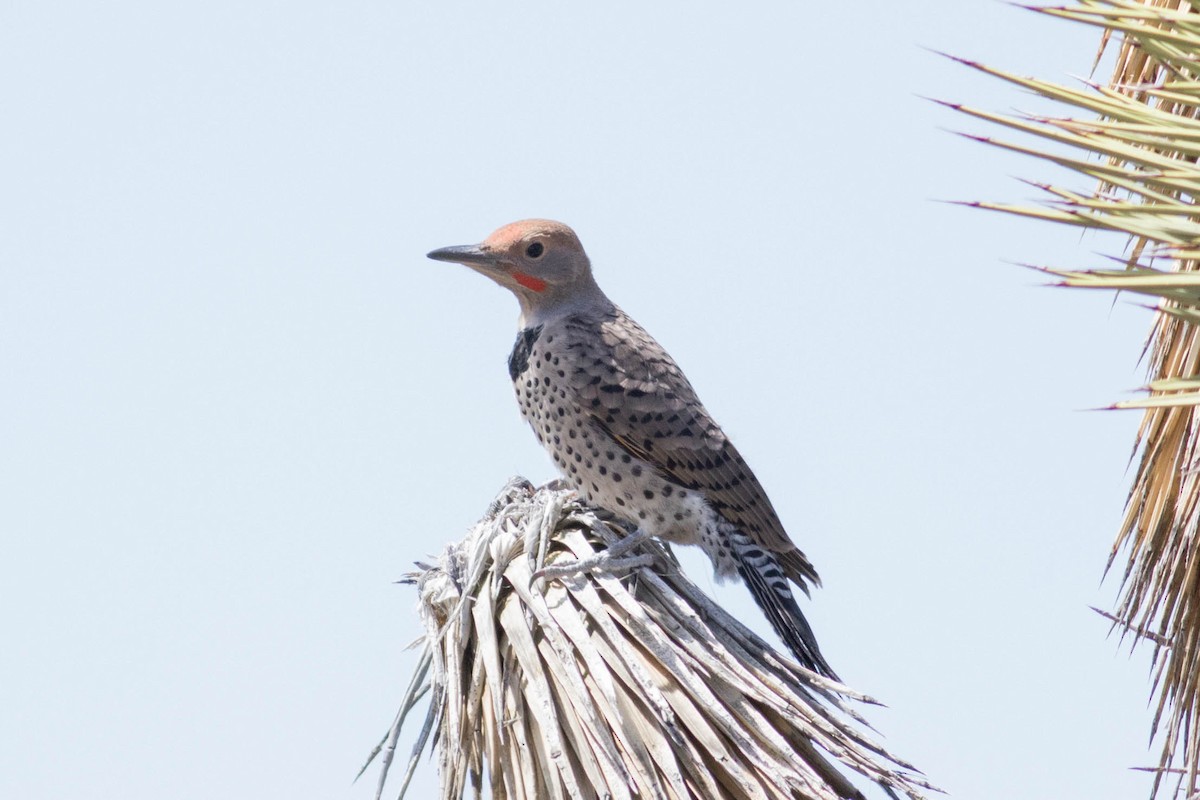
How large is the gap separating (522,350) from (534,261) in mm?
454

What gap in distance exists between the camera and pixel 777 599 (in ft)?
19.4

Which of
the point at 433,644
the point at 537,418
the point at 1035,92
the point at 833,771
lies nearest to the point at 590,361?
the point at 537,418

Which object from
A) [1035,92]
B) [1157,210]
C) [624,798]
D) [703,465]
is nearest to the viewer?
[1157,210]

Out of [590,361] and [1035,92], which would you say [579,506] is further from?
[1035,92]

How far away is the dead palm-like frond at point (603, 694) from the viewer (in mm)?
3717

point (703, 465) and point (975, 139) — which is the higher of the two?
point (703, 465)

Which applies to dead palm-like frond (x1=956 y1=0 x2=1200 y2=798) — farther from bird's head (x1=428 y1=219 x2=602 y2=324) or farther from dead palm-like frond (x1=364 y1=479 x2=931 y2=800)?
bird's head (x1=428 y1=219 x2=602 y2=324)

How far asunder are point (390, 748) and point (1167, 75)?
301 cm

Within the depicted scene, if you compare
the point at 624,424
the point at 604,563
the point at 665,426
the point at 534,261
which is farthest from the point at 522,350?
the point at 604,563

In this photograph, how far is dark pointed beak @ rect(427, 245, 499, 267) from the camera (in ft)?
22.2

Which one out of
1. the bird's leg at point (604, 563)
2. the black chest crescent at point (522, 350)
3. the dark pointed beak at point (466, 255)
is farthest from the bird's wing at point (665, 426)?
the bird's leg at point (604, 563)

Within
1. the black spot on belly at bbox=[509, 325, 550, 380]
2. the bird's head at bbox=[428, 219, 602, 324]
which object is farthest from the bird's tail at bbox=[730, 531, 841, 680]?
the bird's head at bbox=[428, 219, 602, 324]

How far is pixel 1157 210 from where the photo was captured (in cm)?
248

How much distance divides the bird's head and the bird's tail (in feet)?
5.30
